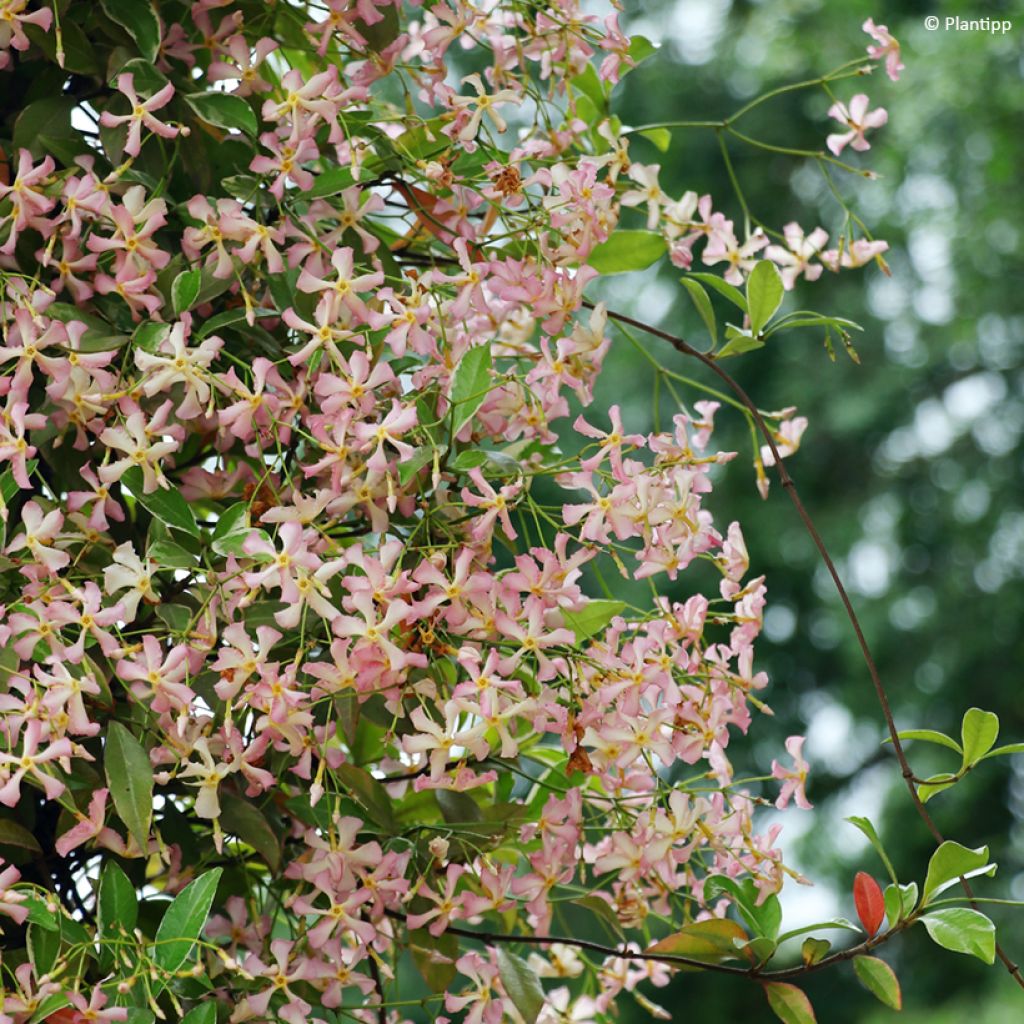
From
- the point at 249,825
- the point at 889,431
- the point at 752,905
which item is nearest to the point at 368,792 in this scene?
the point at 249,825

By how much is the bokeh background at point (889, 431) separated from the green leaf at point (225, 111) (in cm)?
233

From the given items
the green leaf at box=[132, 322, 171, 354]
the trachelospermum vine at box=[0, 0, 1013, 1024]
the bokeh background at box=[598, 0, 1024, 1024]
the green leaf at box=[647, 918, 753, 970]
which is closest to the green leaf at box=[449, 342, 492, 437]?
the trachelospermum vine at box=[0, 0, 1013, 1024]

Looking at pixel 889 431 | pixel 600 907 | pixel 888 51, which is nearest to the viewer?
pixel 600 907

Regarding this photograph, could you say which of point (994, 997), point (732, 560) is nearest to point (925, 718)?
point (994, 997)

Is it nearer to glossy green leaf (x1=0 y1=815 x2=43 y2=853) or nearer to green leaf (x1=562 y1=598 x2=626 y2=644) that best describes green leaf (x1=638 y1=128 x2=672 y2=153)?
green leaf (x1=562 y1=598 x2=626 y2=644)

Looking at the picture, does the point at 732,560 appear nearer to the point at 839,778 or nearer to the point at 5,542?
the point at 5,542

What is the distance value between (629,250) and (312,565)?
10.4 inches

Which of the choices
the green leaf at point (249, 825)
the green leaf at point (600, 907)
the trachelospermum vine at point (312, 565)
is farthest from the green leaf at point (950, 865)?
the green leaf at point (249, 825)

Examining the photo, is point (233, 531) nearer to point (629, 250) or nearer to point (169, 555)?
point (169, 555)

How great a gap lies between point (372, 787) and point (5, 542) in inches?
6.3

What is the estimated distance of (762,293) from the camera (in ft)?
1.86

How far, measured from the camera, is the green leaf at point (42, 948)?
1.51 feet

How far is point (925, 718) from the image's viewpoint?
3025 mm

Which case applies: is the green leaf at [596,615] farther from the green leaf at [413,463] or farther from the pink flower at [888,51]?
the pink flower at [888,51]
